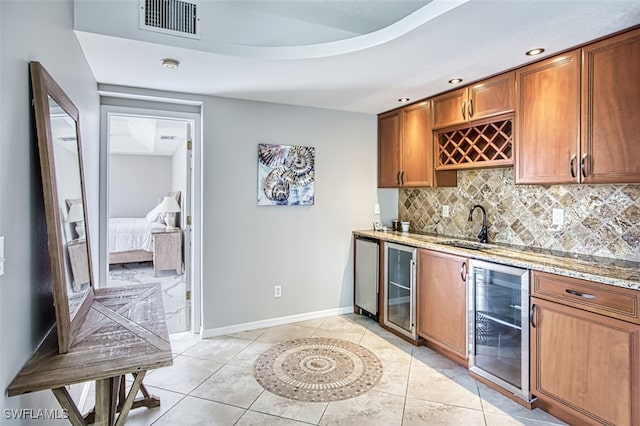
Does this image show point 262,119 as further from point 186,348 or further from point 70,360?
point 70,360

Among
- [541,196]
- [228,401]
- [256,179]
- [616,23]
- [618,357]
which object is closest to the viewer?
[618,357]

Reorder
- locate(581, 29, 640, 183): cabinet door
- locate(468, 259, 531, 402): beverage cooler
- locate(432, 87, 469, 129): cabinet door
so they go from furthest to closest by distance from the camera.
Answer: locate(432, 87, 469, 129): cabinet door
locate(468, 259, 531, 402): beverage cooler
locate(581, 29, 640, 183): cabinet door

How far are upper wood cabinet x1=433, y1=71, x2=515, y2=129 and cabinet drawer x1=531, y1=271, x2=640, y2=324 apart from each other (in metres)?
1.33

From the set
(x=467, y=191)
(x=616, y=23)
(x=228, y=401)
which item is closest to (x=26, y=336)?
(x=228, y=401)

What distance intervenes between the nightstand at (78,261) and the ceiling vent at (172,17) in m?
1.37

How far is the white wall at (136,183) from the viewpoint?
29.9ft

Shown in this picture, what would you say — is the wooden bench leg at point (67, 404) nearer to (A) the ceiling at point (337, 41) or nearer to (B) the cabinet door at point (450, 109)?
(A) the ceiling at point (337, 41)

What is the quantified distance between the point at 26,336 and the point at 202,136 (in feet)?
7.96

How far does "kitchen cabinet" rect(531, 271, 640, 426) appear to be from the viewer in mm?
1802

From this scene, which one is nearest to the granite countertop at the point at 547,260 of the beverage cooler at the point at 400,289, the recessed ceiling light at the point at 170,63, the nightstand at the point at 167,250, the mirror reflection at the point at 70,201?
the beverage cooler at the point at 400,289

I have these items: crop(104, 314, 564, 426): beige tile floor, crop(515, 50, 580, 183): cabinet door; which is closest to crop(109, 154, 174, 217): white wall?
crop(104, 314, 564, 426): beige tile floor

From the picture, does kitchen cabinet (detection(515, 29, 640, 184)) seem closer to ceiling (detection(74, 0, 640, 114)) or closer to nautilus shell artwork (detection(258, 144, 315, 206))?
ceiling (detection(74, 0, 640, 114))

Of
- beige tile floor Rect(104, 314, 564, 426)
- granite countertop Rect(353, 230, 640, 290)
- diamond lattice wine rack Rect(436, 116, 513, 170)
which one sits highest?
diamond lattice wine rack Rect(436, 116, 513, 170)

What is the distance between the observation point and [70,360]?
1319 millimetres
